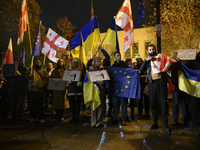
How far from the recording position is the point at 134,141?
3.82 metres

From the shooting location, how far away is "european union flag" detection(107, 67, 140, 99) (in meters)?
5.47

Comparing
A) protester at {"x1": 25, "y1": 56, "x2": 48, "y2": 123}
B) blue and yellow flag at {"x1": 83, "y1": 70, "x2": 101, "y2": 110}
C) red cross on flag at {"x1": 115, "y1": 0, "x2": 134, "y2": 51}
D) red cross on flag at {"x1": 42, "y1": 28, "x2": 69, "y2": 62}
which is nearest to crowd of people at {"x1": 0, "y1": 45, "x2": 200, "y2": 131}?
protester at {"x1": 25, "y1": 56, "x2": 48, "y2": 123}

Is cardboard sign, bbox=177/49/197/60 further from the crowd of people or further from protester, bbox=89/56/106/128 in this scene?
protester, bbox=89/56/106/128

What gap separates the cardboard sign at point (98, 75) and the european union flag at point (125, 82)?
580 mm

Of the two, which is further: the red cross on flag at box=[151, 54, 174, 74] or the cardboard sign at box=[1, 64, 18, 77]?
the cardboard sign at box=[1, 64, 18, 77]

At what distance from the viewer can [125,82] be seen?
5.60 m

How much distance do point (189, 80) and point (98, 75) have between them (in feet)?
8.25

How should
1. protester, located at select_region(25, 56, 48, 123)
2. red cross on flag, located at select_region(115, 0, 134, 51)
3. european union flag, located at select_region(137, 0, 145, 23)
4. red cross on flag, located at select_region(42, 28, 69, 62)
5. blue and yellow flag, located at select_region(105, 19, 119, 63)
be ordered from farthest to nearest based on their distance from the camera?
red cross on flag, located at select_region(42, 28, 69, 62), european union flag, located at select_region(137, 0, 145, 23), red cross on flag, located at select_region(115, 0, 134, 51), blue and yellow flag, located at select_region(105, 19, 119, 63), protester, located at select_region(25, 56, 48, 123)

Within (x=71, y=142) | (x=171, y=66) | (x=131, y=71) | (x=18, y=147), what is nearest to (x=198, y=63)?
(x=171, y=66)

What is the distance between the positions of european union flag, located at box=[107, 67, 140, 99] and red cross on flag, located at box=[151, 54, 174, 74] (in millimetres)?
1016

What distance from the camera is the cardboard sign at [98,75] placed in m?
5.09

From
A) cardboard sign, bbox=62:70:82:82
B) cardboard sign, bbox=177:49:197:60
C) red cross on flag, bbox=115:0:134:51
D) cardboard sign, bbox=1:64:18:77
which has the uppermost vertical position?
red cross on flag, bbox=115:0:134:51

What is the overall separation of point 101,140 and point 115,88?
6.58ft

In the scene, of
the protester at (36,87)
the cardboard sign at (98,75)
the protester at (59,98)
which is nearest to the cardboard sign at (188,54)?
the cardboard sign at (98,75)
